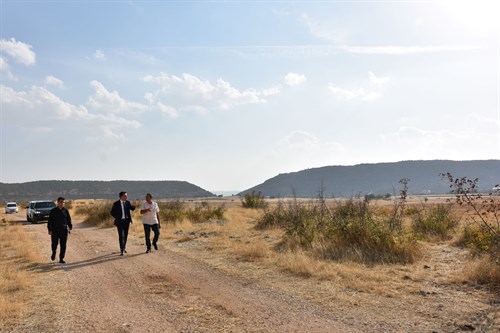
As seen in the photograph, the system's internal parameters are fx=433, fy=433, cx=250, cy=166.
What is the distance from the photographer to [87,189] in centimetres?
11838

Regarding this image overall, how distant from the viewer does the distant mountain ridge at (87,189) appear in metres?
107

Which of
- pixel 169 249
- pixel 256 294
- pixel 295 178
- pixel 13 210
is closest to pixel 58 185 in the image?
pixel 13 210

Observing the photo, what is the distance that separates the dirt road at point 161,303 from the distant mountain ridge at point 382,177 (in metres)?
117

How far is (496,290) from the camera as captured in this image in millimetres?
8062

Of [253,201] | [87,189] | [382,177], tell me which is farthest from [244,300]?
[382,177]

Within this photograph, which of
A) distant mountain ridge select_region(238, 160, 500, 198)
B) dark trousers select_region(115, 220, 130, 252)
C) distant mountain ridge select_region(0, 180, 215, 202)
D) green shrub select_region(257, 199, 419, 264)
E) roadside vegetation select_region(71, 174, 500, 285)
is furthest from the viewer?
distant mountain ridge select_region(238, 160, 500, 198)

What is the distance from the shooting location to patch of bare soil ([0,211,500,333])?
6.55m

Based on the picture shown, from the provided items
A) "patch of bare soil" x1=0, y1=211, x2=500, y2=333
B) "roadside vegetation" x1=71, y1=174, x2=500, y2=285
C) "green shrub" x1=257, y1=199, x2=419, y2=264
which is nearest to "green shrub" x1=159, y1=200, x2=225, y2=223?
"roadside vegetation" x1=71, y1=174, x2=500, y2=285

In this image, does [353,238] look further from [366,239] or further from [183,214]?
[183,214]

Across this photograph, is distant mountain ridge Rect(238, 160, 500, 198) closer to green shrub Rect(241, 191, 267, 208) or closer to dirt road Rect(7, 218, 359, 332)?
green shrub Rect(241, 191, 267, 208)

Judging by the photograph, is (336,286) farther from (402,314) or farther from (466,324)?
(466,324)

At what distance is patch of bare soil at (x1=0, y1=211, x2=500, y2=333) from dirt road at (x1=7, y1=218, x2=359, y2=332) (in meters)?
0.02

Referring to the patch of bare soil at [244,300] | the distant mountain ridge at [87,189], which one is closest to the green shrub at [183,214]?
the patch of bare soil at [244,300]

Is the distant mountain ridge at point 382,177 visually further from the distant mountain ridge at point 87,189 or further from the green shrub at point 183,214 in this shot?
the green shrub at point 183,214
